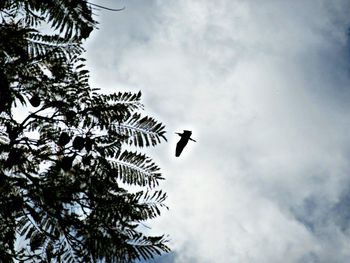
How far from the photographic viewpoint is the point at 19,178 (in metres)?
2.27

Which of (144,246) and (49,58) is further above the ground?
(49,58)

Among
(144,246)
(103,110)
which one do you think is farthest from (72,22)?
(144,246)

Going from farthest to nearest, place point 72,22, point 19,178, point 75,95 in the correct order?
point 75,95 < point 19,178 < point 72,22

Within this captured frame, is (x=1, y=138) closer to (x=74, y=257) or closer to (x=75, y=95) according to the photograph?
(x=75, y=95)

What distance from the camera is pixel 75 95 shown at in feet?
7.99

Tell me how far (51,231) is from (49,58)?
1057mm

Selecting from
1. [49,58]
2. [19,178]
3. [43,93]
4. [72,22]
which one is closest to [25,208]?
[19,178]

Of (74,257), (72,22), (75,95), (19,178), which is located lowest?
(74,257)

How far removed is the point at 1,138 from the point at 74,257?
0.94 meters

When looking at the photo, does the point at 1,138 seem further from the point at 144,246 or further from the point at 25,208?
the point at 144,246

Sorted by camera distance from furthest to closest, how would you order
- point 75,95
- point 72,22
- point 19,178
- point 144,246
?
point 75,95 → point 19,178 → point 144,246 → point 72,22

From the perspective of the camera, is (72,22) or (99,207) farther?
(99,207)

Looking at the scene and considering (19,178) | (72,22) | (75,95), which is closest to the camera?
(72,22)

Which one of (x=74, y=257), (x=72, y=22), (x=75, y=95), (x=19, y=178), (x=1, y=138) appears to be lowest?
(x=74, y=257)
